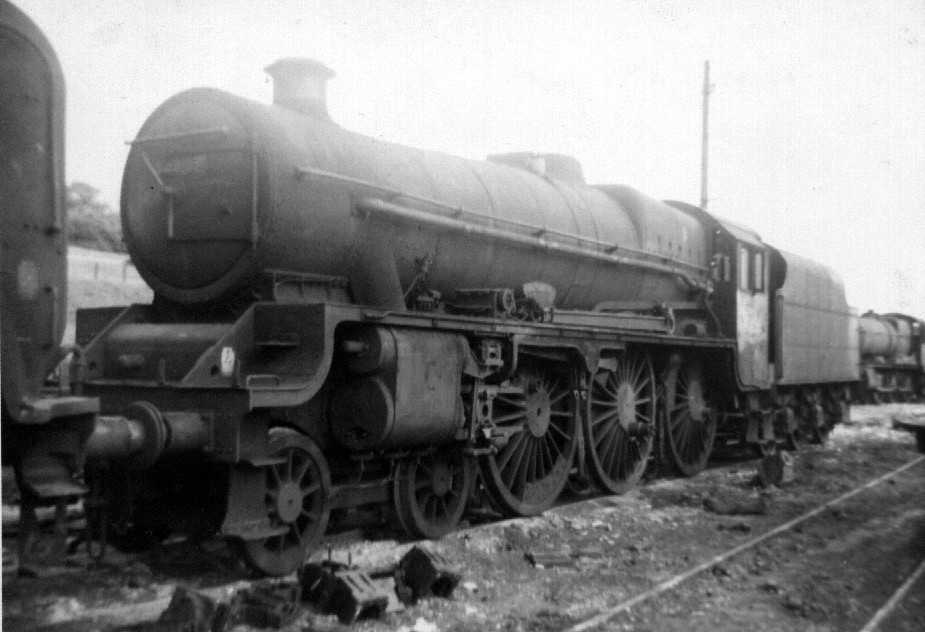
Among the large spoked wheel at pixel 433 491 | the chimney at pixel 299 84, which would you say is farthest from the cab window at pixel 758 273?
the chimney at pixel 299 84

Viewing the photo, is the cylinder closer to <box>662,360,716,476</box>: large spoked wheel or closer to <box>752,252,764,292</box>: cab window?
<box>662,360,716,476</box>: large spoked wheel

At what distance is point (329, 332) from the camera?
5.61 metres

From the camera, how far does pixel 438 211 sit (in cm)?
718

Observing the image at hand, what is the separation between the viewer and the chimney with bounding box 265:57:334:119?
6766 millimetres

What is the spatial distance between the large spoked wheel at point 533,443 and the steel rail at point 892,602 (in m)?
3.00

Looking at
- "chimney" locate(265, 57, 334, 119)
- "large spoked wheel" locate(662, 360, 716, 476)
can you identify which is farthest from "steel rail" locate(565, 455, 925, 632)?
"chimney" locate(265, 57, 334, 119)

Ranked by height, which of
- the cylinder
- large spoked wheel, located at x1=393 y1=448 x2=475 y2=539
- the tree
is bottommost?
large spoked wheel, located at x1=393 y1=448 x2=475 y2=539

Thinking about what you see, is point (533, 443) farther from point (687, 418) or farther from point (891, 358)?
point (891, 358)

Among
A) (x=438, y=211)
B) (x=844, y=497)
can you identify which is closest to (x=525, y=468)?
(x=438, y=211)

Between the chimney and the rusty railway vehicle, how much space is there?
1908 centimetres

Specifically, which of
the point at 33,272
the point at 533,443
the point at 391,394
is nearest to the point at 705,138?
the point at 533,443

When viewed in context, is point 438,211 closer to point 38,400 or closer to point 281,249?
point 281,249

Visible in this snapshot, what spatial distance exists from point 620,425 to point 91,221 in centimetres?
1023

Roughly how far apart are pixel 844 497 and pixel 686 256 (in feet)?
11.8
